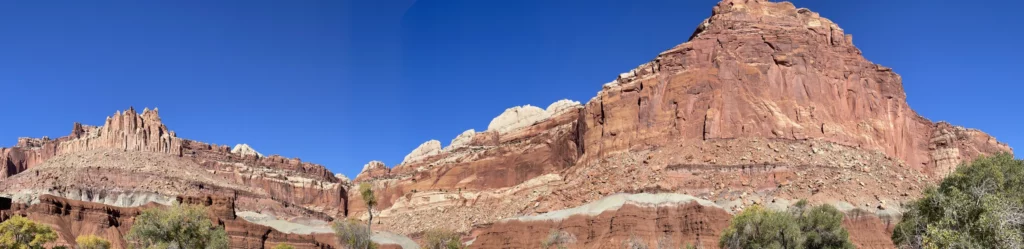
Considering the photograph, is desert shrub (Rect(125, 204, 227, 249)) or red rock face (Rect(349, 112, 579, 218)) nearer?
desert shrub (Rect(125, 204, 227, 249))

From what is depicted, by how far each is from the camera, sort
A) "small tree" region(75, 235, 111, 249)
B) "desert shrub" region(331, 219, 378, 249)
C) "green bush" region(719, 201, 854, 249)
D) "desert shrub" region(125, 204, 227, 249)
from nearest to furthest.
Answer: "desert shrub" region(125, 204, 227, 249) → "green bush" region(719, 201, 854, 249) → "desert shrub" region(331, 219, 378, 249) → "small tree" region(75, 235, 111, 249)

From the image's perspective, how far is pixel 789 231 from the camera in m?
56.3

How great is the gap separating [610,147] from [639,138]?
16.6 feet

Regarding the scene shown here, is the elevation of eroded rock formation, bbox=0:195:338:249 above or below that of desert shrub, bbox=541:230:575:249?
above

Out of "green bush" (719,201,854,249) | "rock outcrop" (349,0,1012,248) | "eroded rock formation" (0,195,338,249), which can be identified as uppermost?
"rock outcrop" (349,0,1012,248)

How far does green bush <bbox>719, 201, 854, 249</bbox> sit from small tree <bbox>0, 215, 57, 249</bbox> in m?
44.4

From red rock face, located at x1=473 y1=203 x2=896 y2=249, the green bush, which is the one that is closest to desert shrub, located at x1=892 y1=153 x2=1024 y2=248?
the green bush

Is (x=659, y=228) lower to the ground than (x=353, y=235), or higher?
higher

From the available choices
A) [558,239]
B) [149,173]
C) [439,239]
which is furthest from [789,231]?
[149,173]

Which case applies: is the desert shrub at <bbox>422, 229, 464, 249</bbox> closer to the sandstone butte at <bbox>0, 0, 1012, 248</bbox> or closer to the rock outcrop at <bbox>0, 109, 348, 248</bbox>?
the sandstone butte at <bbox>0, 0, 1012, 248</bbox>

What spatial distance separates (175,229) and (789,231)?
38902 millimetres

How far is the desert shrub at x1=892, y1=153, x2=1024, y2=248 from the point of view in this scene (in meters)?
30.9

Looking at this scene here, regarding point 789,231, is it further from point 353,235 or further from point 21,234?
point 21,234

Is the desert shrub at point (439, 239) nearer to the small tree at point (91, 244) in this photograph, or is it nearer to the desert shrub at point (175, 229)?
the small tree at point (91, 244)
